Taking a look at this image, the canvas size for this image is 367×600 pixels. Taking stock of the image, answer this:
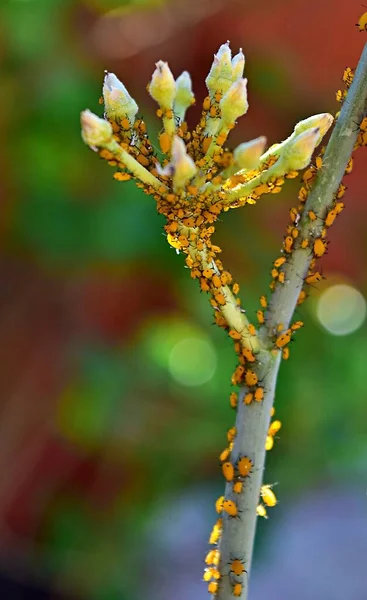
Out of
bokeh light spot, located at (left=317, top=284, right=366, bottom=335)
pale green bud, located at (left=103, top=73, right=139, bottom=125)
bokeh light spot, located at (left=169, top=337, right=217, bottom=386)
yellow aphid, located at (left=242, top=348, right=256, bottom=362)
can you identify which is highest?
bokeh light spot, located at (left=317, top=284, right=366, bottom=335)

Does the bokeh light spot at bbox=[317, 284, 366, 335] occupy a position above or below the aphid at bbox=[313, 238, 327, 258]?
above

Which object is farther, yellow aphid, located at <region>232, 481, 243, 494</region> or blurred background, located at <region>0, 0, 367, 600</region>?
blurred background, located at <region>0, 0, 367, 600</region>

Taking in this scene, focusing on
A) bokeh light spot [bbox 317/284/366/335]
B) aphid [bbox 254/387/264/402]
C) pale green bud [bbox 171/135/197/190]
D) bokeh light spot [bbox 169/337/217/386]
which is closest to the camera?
pale green bud [bbox 171/135/197/190]

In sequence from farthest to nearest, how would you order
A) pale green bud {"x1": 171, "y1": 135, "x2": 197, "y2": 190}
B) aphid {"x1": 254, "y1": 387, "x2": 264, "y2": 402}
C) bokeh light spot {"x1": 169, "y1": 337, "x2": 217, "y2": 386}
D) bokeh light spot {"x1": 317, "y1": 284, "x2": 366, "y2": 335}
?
bokeh light spot {"x1": 317, "y1": 284, "x2": 366, "y2": 335}
bokeh light spot {"x1": 169, "y1": 337, "x2": 217, "y2": 386}
aphid {"x1": 254, "y1": 387, "x2": 264, "y2": 402}
pale green bud {"x1": 171, "y1": 135, "x2": 197, "y2": 190}

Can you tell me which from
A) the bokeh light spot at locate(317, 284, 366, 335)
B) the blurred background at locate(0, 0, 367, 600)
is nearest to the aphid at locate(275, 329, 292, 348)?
the blurred background at locate(0, 0, 367, 600)

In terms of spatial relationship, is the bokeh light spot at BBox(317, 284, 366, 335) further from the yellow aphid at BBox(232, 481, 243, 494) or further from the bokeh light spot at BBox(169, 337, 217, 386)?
the yellow aphid at BBox(232, 481, 243, 494)

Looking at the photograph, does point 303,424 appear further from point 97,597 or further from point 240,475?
point 240,475

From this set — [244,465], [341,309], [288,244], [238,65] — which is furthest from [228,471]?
[341,309]
